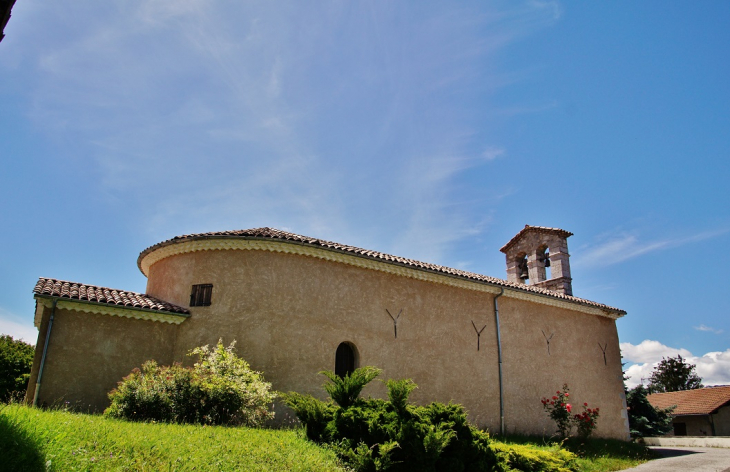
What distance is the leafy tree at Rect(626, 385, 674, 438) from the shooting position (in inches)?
1036

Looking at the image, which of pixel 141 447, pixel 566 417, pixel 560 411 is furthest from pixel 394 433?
pixel 566 417

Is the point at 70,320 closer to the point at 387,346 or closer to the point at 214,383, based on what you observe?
the point at 214,383

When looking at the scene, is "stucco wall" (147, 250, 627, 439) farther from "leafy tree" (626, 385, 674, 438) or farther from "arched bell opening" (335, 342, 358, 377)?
"leafy tree" (626, 385, 674, 438)

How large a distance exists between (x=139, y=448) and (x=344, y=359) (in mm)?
8121

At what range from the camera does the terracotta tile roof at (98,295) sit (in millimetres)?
12562

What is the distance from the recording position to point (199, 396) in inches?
417

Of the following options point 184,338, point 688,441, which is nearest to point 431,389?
point 184,338

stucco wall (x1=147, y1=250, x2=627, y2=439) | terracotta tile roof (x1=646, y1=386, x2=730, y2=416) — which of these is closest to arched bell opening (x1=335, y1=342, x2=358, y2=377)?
stucco wall (x1=147, y1=250, x2=627, y2=439)

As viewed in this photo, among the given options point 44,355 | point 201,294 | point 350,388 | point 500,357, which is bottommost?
point 350,388

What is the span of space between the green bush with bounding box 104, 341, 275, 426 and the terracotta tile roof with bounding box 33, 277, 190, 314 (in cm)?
229

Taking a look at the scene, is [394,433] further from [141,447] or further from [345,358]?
[345,358]

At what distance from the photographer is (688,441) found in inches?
999

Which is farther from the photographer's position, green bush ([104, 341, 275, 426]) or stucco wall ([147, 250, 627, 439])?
stucco wall ([147, 250, 627, 439])

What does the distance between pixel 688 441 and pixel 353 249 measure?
22678 millimetres
